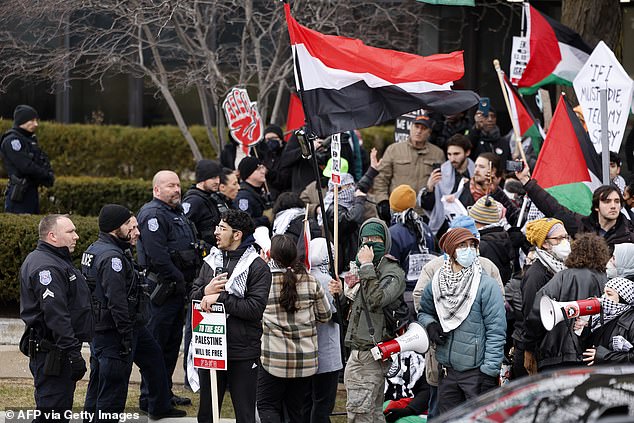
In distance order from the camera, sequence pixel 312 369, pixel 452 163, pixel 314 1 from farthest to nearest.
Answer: pixel 314 1 → pixel 452 163 → pixel 312 369

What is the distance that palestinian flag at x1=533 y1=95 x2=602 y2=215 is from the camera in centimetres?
966

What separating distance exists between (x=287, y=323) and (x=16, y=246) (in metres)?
4.38

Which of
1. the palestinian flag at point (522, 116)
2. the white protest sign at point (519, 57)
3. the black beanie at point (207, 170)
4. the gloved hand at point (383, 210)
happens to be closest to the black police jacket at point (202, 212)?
the black beanie at point (207, 170)

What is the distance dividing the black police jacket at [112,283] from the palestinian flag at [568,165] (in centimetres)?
365

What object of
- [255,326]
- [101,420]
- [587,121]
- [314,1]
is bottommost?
[101,420]

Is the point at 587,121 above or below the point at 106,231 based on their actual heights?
above

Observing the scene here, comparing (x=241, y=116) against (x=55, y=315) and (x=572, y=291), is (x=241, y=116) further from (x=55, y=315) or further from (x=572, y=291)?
(x=572, y=291)

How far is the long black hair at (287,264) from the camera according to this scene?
8.12m

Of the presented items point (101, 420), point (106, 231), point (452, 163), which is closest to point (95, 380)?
point (101, 420)

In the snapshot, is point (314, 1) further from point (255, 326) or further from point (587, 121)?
point (255, 326)

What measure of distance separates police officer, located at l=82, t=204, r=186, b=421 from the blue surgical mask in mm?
2374

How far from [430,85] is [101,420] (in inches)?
144

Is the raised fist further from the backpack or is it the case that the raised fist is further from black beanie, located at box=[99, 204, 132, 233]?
the backpack

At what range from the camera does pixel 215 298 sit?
7.58 m
